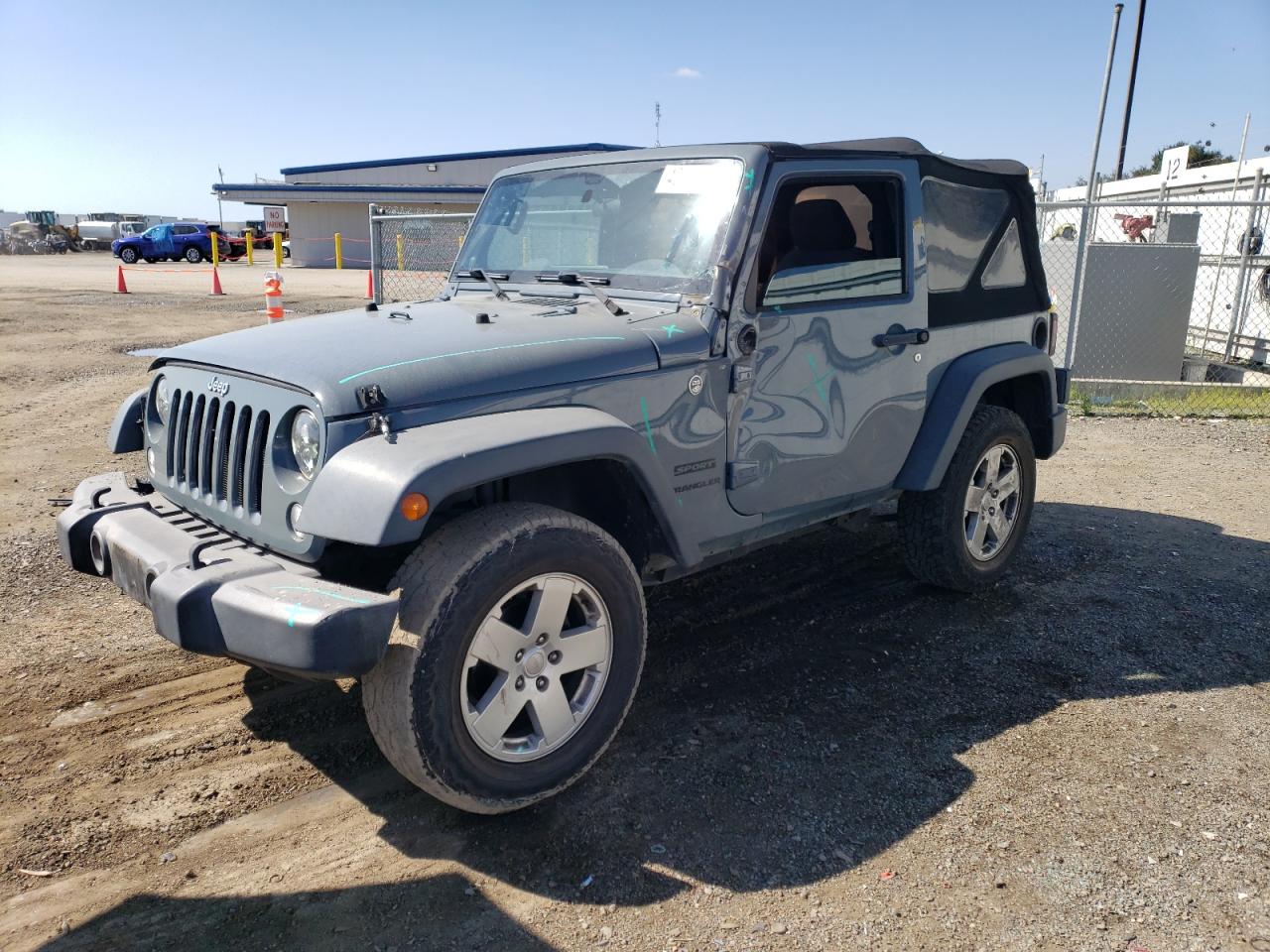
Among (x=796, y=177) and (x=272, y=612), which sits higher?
(x=796, y=177)

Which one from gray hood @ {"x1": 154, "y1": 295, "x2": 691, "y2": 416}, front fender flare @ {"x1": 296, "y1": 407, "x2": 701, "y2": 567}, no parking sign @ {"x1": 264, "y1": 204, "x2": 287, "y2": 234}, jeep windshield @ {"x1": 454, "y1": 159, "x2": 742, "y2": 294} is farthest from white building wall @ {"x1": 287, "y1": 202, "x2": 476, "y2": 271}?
front fender flare @ {"x1": 296, "y1": 407, "x2": 701, "y2": 567}

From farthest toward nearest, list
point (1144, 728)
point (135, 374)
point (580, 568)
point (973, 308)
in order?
point (135, 374), point (973, 308), point (1144, 728), point (580, 568)

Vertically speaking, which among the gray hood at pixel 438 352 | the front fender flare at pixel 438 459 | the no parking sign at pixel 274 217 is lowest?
the front fender flare at pixel 438 459

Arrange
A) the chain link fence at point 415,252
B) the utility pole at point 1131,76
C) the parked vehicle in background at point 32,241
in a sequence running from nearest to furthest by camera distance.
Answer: the chain link fence at point 415,252 → the utility pole at point 1131,76 → the parked vehicle in background at point 32,241

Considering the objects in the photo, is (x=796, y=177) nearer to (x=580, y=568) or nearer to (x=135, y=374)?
(x=580, y=568)

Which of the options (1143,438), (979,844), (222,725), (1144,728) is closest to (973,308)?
(1144,728)

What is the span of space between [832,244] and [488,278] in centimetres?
147

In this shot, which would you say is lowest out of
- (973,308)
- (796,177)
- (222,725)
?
(222,725)

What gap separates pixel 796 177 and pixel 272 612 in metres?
2.45

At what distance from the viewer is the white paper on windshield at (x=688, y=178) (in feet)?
11.7

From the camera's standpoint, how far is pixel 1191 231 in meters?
12.2

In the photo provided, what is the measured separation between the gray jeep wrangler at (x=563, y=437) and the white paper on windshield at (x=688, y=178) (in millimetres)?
15

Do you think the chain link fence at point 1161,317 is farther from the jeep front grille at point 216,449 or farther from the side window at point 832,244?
the jeep front grille at point 216,449

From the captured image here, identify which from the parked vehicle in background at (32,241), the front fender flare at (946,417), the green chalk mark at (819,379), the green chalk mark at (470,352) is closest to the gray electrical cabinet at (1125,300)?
the front fender flare at (946,417)
